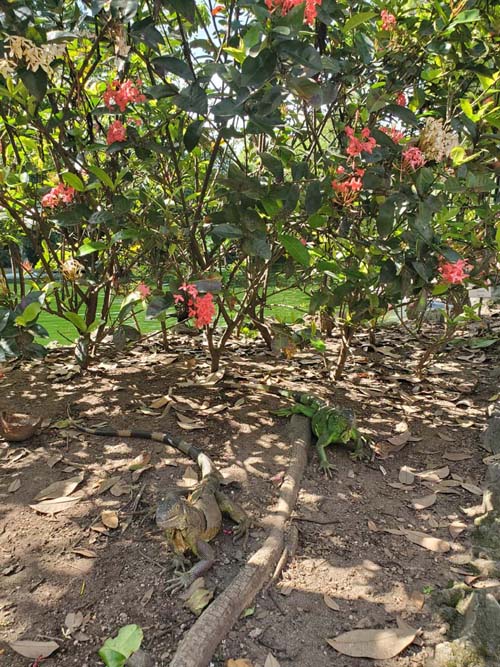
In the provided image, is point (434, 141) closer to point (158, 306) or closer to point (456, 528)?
point (158, 306)

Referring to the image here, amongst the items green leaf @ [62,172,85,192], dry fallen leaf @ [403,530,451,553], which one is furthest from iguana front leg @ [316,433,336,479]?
green leaf @ [62,172,85,192]

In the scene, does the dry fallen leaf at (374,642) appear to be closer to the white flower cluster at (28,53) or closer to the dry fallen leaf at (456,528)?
the dry fallen leaf at (456,528)


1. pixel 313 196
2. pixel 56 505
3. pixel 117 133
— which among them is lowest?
pixel 56 505

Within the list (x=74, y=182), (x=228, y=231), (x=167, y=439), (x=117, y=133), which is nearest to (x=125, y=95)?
(x=117, y=133)

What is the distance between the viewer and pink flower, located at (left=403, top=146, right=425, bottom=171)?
2.16 metres

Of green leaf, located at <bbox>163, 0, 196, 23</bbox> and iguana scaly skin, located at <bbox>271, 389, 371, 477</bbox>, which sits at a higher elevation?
green leaf, located at <bbox>163, 0, 196, 23</bbox>

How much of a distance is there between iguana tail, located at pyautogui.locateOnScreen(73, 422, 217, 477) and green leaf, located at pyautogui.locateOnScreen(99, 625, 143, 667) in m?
0.92

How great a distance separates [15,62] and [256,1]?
0.96 metres

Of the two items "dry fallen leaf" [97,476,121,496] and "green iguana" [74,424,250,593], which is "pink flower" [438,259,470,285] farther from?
"dry fallen leaf" [97,476,121,496]

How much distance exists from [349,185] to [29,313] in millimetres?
1471

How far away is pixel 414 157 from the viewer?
217cm

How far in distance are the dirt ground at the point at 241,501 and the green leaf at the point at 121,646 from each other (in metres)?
0.07

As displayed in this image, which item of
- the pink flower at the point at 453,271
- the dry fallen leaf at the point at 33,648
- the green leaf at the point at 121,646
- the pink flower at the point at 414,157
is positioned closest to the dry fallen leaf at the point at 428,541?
the pink flower at the point at 453,271

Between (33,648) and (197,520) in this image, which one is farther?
(197,520)
